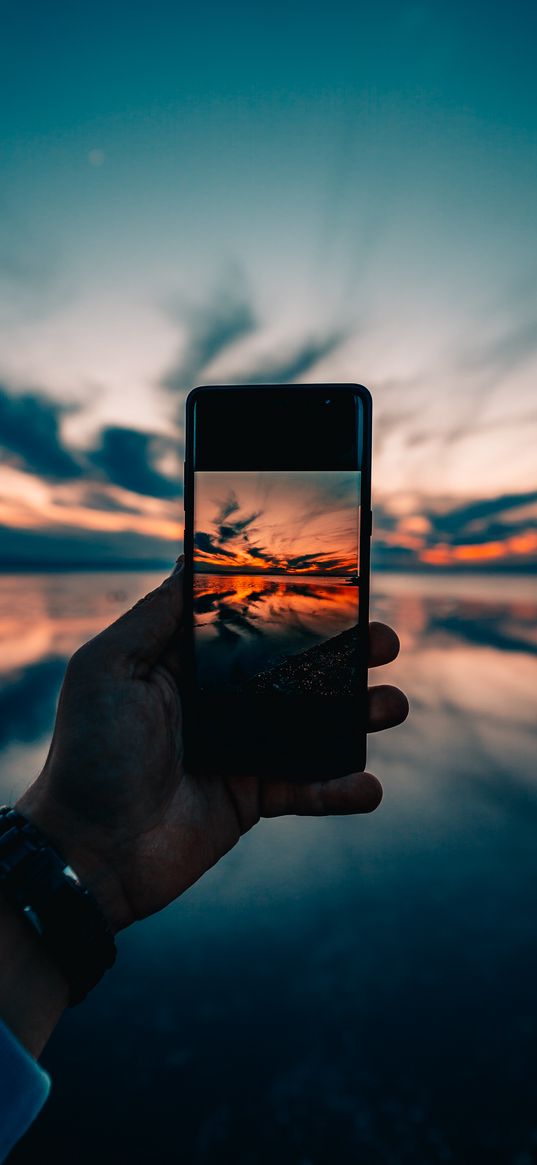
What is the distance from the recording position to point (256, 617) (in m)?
3.47

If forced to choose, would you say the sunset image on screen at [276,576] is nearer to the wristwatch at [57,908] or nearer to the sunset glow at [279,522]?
the sunset glow at [279,522]

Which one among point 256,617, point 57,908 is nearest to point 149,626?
point 256,617

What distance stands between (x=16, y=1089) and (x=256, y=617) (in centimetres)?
236

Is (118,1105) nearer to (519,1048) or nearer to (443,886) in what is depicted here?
(519,1048)

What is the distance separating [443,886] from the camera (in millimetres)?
10273

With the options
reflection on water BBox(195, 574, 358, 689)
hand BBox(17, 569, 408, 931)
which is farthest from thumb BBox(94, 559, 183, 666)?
reflection on water BBox(195, 574, 358, 689)

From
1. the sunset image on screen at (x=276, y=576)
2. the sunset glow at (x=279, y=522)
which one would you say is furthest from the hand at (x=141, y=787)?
the sunset glow at (x=279, y=522)

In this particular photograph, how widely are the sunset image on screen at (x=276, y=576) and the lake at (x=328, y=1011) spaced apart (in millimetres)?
6728

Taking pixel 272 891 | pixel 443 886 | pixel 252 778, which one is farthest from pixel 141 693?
pixel 443 886

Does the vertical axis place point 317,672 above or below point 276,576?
below

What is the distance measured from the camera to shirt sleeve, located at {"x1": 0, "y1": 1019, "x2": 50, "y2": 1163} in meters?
1.69

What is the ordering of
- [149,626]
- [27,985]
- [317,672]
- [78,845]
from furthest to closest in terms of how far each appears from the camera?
[317,672] < [149,626] < [78,845] < [27,985]

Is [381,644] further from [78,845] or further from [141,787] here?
[78,845]

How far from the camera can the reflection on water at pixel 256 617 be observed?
340 cm
